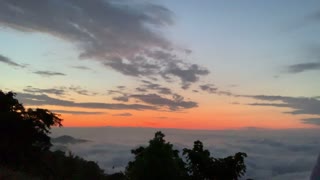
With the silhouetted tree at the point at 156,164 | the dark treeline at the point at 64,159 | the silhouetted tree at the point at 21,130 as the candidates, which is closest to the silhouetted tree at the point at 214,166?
the dark treeline at the point at 64,159

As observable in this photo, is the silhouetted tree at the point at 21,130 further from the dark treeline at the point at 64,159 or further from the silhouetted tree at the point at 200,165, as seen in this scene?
the silhouetted tree at the point at 200,165

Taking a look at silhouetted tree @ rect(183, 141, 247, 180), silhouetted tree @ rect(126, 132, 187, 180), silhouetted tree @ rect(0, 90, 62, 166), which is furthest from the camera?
silhouetted tree @ rect(0, 90, 62, 166)

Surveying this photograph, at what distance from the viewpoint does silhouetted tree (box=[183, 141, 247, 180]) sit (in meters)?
19.7

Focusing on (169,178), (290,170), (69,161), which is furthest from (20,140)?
(290,170)

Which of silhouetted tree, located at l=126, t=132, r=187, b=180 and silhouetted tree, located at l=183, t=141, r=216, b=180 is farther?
silhouetted tree, located at l=183, t=141, r=216, b=180

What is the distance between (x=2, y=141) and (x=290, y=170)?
132320 mm

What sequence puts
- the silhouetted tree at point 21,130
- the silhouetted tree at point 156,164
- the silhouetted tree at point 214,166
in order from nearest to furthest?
1. the silhouetted tree at point 156,164
2. the silhouetted tree at point 214,166
3. the silhouetted tree at point 21,130

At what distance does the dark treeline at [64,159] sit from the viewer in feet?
54.5

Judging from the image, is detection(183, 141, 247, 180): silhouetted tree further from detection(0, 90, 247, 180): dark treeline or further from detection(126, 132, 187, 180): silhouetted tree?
detection(126, 132, 187, 180): silhouetted tree

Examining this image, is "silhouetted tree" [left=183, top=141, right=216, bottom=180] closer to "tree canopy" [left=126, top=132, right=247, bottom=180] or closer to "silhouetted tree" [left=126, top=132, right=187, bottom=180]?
"tree canopy" [left=126, top=132, right=247, bottom=180]

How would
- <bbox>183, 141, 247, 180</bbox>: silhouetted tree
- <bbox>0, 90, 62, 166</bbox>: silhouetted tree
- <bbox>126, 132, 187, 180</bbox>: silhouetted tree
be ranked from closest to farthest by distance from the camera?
A: <bbox>126, 132, 187, 180</bbox>: silhouetted tree < <bbox>183, 141, 247, 180</bbox>: silhouetted tree < <bbox>0, 90, 62, 166</bbox>: silhouetted tree

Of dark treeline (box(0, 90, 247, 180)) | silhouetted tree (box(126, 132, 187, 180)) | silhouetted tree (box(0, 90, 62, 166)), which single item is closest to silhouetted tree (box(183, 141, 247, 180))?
dark treeline (box(0, 90, 247, 180))

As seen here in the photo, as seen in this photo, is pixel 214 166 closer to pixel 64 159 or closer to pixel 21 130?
pixel 21 130

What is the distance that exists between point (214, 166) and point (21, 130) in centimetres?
1380
